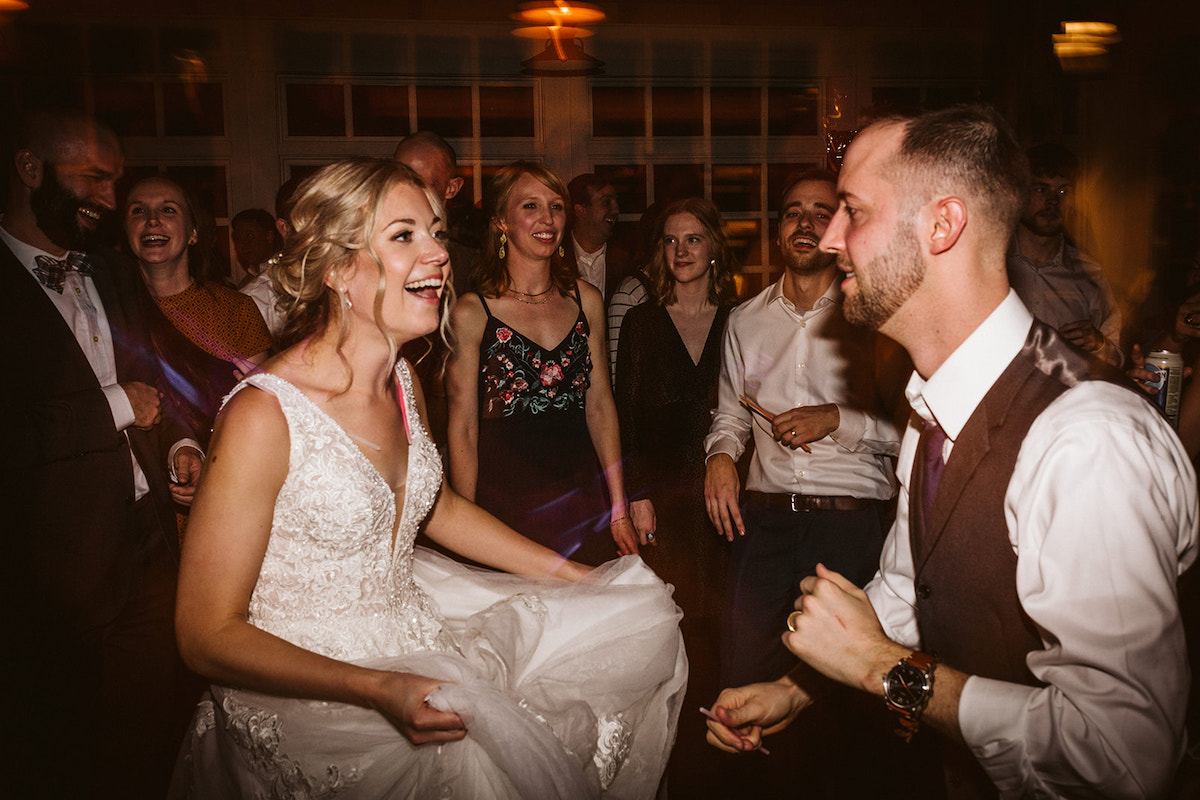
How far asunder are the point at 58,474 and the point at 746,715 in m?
2.00

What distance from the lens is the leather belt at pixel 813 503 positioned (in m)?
2.70

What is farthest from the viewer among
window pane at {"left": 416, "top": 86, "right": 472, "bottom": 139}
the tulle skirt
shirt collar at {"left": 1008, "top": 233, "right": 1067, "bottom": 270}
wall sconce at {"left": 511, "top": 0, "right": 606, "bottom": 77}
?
window pane at {"left": 416, "top": 86, "right": 472, "bottom": 139}

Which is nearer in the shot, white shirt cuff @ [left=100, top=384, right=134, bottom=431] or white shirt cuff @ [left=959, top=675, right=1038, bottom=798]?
white shirt cuff @ [left=959, top=675, right=1038, bottom=798]

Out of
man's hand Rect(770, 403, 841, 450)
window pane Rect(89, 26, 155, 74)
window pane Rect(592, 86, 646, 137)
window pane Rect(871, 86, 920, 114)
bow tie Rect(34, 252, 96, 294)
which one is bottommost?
man's hand Rect(770, 403, 841, 450)

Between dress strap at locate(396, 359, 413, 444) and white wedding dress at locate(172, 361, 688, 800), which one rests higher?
dress strap at locate(396, 359, 413, 444)

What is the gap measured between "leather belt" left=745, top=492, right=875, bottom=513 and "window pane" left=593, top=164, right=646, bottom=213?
14.9ft

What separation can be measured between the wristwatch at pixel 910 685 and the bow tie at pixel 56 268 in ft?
7.95

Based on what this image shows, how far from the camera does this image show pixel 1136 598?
1090 millimetres

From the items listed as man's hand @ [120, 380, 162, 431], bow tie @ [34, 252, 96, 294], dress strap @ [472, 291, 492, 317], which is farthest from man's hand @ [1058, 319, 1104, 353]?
bow tie @ [34, 252, 96, 294]

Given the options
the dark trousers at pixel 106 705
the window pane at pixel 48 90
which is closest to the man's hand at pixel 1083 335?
the dark trousers at pixel 106 705

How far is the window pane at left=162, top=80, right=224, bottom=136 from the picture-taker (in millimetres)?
6266

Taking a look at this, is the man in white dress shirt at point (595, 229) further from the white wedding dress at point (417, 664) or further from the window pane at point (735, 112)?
the white wedding dress at point (417, 664)

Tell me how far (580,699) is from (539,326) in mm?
1622

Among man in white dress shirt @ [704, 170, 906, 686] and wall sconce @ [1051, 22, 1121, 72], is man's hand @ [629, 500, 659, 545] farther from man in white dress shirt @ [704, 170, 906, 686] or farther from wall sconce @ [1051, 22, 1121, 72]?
wall sconce @ [1051, 22, 1121, 72]
